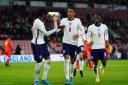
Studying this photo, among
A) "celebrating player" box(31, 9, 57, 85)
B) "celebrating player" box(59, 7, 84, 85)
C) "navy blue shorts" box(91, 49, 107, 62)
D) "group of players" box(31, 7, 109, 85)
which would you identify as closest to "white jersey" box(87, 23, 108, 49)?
"group of players" box(31, 7, 109, 85)

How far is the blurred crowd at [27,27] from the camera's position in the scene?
5188cm

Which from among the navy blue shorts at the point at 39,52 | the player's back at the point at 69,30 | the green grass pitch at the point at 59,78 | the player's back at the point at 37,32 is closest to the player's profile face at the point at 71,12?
the player's back at the point at 69,30

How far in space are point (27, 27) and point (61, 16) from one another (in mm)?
4865

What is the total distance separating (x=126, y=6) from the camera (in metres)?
61.9

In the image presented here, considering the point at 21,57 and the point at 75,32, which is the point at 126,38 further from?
the point at 75,32

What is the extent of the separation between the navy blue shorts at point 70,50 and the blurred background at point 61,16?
2818 cm

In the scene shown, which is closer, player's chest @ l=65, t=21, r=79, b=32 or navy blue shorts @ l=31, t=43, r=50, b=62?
navy blue shorts @ l=31, t=43, r=50, b=62

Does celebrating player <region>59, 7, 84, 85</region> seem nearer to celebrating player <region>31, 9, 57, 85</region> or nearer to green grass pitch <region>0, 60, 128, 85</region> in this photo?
celebrating player <region>31, 9, 57, 85</region>

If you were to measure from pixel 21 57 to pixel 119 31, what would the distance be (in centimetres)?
1646

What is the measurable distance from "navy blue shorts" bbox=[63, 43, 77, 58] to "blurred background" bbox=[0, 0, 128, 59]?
92.5 ft

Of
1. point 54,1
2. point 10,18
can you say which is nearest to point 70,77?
point 10,18

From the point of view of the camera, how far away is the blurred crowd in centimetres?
5188

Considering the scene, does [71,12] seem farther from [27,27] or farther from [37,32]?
[27,27]

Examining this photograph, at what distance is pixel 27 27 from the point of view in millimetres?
52906
